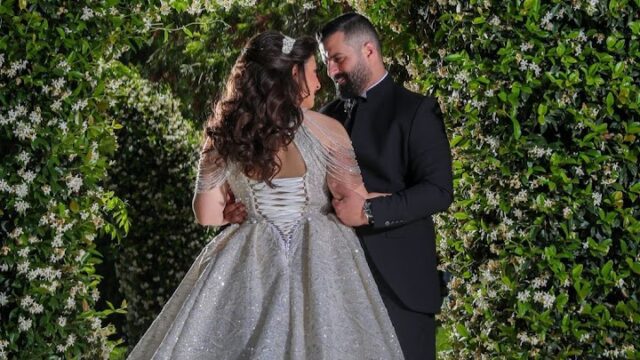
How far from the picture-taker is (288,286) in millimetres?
3637

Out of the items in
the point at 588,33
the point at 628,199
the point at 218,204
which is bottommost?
the point at 628,199

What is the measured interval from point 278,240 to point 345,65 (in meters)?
0.74

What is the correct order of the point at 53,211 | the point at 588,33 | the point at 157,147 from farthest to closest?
1. the point at 157,147
2. the point at 53,211
3. the point at 588,33

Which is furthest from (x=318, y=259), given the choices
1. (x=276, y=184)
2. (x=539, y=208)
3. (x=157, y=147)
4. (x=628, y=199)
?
(x=157, y=147)

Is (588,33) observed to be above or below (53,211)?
above

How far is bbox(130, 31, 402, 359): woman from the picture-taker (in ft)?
11.8

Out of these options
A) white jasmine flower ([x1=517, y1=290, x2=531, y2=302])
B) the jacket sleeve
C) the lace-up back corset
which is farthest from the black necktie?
white jasmine flower ([x1=517, y1=290, x2=531, y2=302])

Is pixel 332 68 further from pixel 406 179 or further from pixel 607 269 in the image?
pixel 607 269

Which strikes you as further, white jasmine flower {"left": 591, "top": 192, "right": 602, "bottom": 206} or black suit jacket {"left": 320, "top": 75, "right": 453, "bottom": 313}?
white jasmine flower {"left": 591, "top": 192, "right": 602, "bottom": 206}

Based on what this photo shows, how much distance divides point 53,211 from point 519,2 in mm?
2027

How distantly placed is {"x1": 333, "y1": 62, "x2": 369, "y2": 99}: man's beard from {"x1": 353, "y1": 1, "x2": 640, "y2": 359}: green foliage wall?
18.4 inches

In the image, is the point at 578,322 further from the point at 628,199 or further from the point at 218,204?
the point at 218,204

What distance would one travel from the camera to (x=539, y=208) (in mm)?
4363

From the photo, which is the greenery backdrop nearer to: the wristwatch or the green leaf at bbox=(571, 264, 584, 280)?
the green leaf at bbox=(571, 264, 584, 280)
